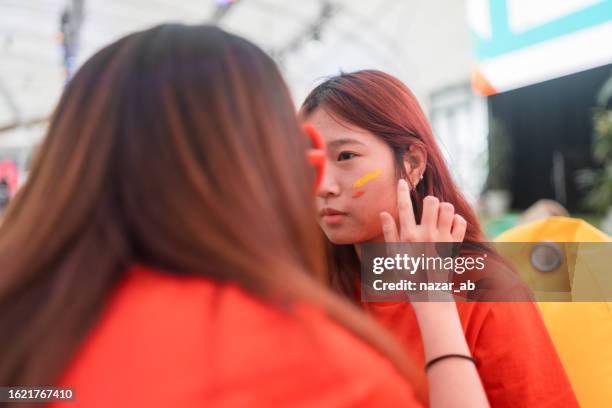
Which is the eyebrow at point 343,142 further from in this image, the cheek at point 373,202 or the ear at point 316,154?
the ear at point 316,154

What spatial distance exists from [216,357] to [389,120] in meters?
0.68

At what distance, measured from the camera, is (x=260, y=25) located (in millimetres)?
9539

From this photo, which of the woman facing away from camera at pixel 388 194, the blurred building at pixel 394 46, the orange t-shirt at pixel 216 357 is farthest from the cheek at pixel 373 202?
the blurred building at pixel 394 46

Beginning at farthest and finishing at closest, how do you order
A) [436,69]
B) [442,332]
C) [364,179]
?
[436,69] < [364,179] < [442,332]

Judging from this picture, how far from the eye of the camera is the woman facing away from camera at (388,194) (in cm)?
75

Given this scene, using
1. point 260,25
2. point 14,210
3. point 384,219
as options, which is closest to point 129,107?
point 14,210

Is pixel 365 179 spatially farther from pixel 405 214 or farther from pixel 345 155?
pixel 405 214

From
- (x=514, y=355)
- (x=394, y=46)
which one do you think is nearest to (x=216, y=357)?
(x=514, y=355)

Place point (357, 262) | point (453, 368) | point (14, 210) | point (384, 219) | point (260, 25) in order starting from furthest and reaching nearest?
1. point (260, 25)
2. point (357, 262)
3. point (384, 219)
4. point (453, 368)
5. point (14, 210)

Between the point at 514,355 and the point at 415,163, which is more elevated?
the point at 415,163

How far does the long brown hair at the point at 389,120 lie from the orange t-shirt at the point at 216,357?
57 centimetres

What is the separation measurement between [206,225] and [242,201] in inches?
1.6

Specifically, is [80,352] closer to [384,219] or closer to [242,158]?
[242,158]

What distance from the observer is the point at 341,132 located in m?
0.93
